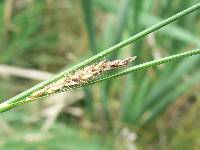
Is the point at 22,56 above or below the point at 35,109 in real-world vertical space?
above

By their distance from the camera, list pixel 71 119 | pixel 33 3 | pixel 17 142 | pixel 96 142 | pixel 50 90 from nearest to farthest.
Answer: pixel 50 90, pixel 17 142, pixel 96 142, pixel 71 119, pixel 33 3

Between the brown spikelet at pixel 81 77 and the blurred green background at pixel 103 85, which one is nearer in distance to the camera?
the brown spikelet at pixel 81 77

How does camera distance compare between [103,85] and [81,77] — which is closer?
[81,77]

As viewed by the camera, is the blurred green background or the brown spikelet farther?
the blurred green background

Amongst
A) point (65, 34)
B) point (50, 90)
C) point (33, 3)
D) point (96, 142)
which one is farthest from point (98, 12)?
point (50, 90)

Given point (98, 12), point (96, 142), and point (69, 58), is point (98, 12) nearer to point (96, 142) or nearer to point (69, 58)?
point (69, 58)
